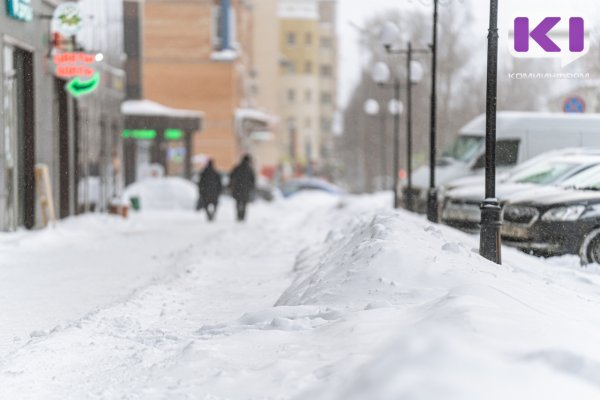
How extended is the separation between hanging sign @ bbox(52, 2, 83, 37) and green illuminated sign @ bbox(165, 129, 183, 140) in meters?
24.7

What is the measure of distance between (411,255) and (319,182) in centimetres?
4645

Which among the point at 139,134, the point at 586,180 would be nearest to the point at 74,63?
the point at 586,180

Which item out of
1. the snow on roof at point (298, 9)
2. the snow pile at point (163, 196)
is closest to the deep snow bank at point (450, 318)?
the snow pile at point (163, 196)

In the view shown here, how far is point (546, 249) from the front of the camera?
47.0 feet

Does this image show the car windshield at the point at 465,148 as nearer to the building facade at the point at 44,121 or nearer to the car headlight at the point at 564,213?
the building facade at the point at 44,121

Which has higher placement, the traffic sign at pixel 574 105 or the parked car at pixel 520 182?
the traffic sign at pixel 574 105

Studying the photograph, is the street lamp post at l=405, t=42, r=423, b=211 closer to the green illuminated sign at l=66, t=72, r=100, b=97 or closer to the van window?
the van window

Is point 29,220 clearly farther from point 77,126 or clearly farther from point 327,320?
point 327,320

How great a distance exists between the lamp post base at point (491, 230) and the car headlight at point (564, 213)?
276cm

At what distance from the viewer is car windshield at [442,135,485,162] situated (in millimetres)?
25031

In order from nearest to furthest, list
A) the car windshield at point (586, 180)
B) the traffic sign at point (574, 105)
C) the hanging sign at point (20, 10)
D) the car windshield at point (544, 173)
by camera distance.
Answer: the car windshield at point (586, 180), the car windshield at point (544, 173), the hanging sign at point (20, 10), the traffic sign at point (574, 105)

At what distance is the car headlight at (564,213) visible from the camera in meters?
13.9

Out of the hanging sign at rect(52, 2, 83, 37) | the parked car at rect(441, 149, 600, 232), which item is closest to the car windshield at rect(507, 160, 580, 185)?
the parked car at rect(441, 149, 600, 232)

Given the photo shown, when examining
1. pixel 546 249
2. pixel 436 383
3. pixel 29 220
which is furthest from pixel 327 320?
pixel 29 220
